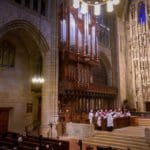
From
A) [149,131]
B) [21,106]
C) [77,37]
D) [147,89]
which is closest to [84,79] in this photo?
[77,37]

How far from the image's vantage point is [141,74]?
22.8 m

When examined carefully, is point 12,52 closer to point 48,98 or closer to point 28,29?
point 28,29

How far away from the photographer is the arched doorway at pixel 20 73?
1298 cm

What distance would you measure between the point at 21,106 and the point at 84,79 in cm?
507

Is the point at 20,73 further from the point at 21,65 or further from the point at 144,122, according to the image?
the point at 144,122

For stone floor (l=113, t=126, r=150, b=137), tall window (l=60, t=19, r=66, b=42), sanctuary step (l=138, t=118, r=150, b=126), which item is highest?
tall window (l=60, t=19, r=66, b=42)

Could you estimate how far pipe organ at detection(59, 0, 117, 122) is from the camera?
47.3 ft

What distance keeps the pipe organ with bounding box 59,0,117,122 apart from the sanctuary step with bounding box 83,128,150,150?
132 inches

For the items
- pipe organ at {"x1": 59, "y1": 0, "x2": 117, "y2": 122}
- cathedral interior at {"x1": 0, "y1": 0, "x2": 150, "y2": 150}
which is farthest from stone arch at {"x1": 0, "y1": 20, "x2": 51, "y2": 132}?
pipe organ at {"x1": 59, "y1": 0, "x2": 117, "y2": 122}

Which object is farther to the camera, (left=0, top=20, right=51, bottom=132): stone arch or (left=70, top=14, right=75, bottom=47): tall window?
(left=70, top=14, right=75, bottom=47): tall window

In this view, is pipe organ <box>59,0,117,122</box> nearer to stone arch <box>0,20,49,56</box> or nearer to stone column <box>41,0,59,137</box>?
stone column <box>41,0,59,137</box>

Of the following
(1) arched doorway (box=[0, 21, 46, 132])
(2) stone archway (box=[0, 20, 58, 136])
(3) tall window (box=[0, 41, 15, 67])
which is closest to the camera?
(2) stone archway (box=[0, 20, 58, 136])

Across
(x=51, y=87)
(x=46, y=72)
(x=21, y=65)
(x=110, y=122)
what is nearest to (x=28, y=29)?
(x=46, y=72)

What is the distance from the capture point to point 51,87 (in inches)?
506
